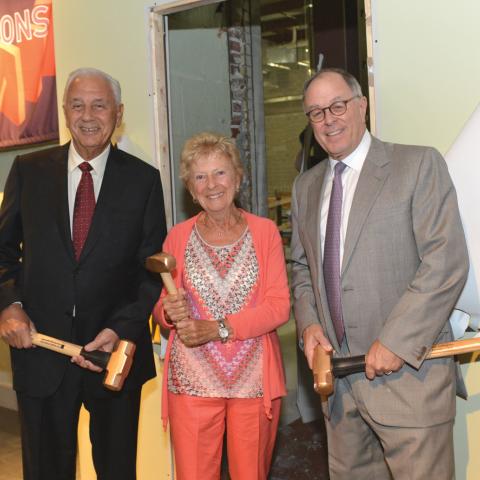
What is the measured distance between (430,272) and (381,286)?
183 mm

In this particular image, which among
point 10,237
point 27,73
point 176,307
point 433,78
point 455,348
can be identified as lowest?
point 455,348

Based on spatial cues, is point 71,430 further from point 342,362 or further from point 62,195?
point 342,362

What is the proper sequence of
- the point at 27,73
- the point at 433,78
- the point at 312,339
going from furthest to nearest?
the point at 27,73 → the point at 433,78 → the point at 312,339

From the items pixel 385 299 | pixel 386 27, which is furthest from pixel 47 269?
pixel 386 27

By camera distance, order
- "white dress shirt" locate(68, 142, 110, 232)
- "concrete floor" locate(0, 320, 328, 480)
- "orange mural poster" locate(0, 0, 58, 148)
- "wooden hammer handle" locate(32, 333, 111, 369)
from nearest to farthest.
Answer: "wooden hammer handle" locate(32, 333, 111, 369) → "white dress shirt" locate(68, 142, 110, 232) → "concrete floor" locate(0, 320, 328, 480) → "orange mural poster" locate(0, 0, 58, 148)

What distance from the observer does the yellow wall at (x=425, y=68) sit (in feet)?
7.52

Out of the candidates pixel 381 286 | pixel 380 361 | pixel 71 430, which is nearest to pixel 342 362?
pixel 380 361

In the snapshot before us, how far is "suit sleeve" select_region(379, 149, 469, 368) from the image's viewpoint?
188 cm

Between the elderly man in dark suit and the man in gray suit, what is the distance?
28.4 inches

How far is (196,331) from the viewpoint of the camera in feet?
7.12

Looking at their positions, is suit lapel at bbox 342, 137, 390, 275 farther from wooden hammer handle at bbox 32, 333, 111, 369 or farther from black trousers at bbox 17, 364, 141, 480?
black trousers at bbox 17, 364, 141, 480

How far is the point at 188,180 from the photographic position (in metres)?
2.38

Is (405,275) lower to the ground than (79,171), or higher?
lower

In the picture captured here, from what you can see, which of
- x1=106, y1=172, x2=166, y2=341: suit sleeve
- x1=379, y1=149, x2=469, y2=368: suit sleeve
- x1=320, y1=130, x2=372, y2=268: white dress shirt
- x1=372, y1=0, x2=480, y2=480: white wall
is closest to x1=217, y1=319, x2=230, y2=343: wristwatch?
x1=106, y1=172, x2=166, y2=341: suit sleeve
